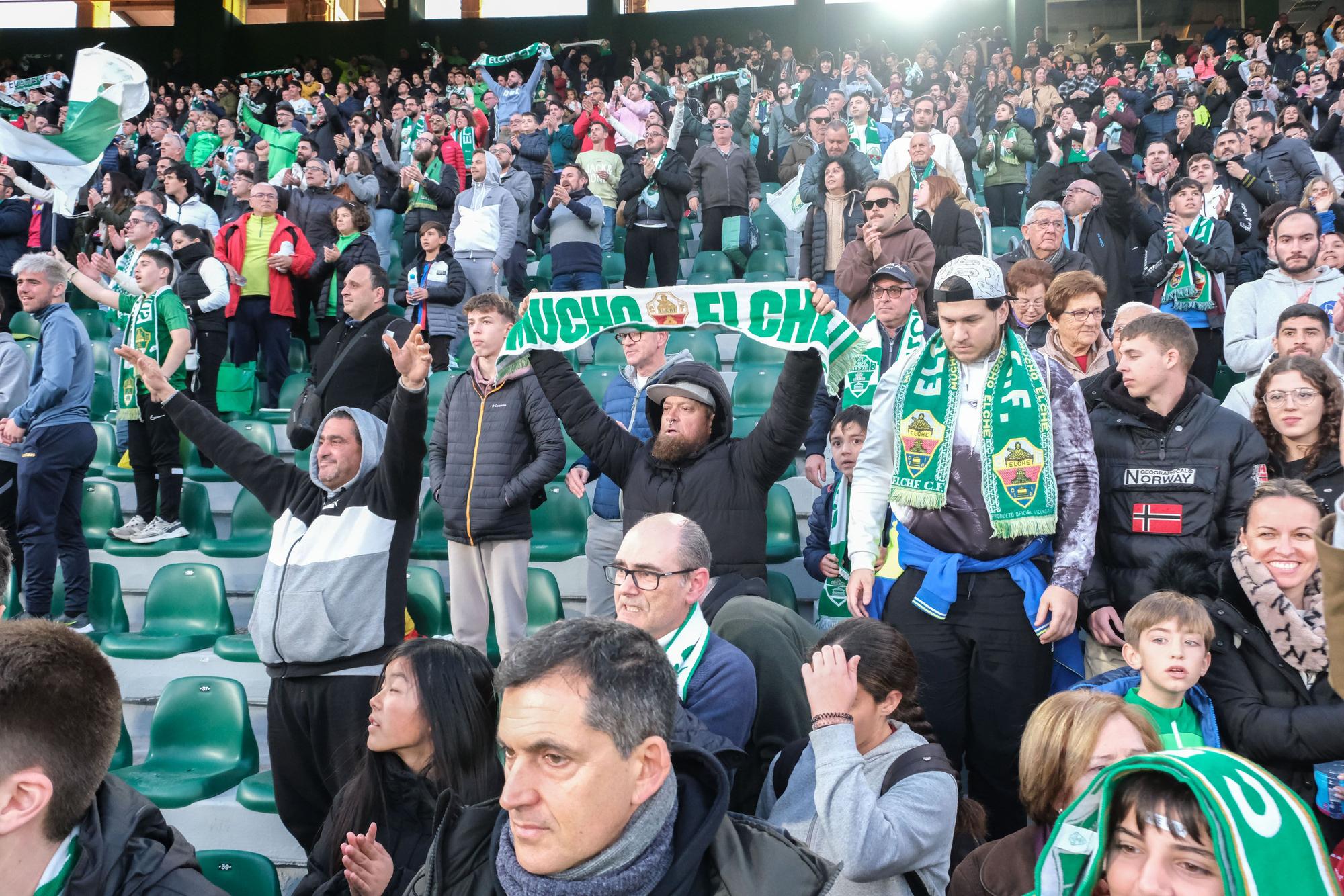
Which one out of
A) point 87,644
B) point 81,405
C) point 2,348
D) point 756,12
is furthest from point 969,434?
point 756,12

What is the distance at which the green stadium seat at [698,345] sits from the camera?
22.6ft

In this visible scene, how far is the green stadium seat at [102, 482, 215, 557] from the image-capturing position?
5.55 metres

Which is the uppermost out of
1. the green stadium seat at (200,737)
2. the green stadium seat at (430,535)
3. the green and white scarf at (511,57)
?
the green and white scarf at (511,57)

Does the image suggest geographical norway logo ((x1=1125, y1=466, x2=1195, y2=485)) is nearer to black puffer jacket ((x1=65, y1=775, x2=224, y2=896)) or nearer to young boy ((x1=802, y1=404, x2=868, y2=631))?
young boy ((x1=802, y1=404, x2=868, y2=631))

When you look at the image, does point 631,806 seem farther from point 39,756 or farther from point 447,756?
point 447,756

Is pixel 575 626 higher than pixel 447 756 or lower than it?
higher

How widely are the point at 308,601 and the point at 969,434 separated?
193 centimetres

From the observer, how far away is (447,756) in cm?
262

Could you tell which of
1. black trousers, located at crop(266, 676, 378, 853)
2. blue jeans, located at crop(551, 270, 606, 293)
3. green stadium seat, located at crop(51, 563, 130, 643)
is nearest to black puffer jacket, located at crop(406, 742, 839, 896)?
black trousers, located at crop(266, 676, 378, 853)

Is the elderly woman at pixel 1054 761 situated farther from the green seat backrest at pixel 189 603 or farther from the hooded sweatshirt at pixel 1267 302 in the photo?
the green seat backrest at pixel 189 603

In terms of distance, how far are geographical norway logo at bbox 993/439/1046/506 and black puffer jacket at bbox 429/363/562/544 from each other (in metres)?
1.96

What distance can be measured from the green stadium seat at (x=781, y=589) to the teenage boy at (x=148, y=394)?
3044 mm

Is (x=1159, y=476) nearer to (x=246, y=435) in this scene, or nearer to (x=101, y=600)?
(x=101, y=600)

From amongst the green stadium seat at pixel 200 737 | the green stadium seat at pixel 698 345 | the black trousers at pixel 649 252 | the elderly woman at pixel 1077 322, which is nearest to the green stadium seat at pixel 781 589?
the elderly woman at pixel 1077 322
